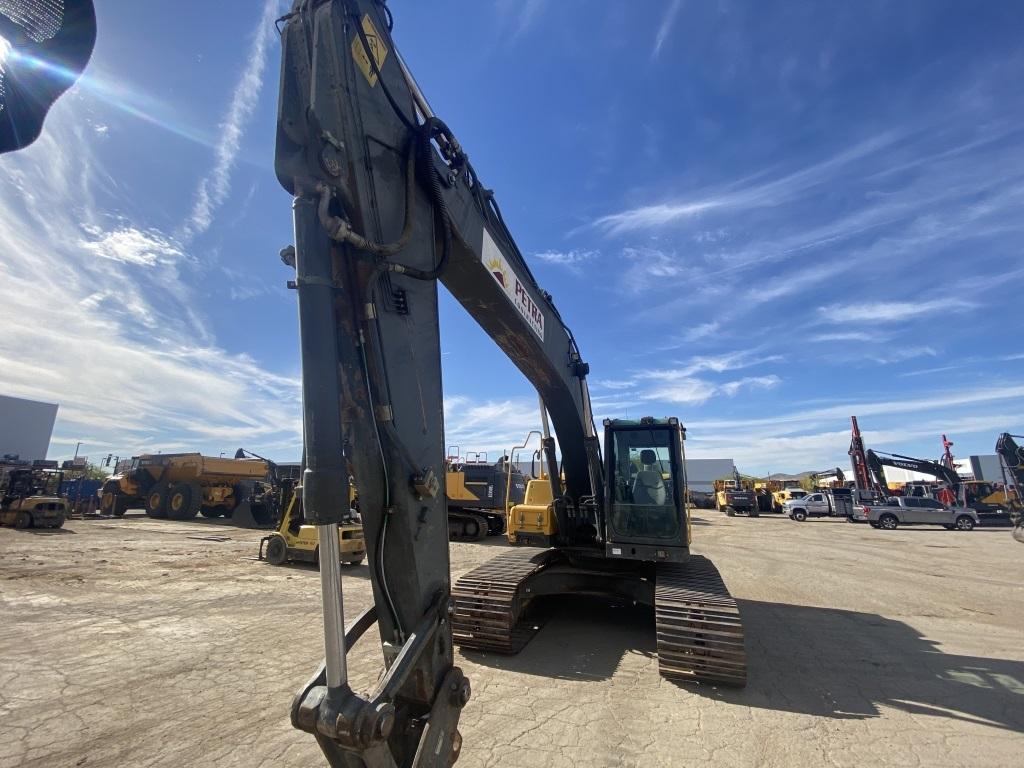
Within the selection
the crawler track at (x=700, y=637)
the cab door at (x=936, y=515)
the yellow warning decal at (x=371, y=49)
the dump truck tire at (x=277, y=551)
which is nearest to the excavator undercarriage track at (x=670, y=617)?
the crawler track at (x=700, y=637)

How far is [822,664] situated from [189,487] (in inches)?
955

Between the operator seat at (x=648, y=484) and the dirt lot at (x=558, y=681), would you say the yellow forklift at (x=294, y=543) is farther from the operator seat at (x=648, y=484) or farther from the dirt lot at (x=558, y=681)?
the operator seat at (x=648, y=484)

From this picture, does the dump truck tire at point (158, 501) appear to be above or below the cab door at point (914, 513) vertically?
above

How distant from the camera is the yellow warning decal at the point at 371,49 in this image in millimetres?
2642

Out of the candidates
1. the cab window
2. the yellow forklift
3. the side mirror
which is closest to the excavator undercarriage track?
the cab window

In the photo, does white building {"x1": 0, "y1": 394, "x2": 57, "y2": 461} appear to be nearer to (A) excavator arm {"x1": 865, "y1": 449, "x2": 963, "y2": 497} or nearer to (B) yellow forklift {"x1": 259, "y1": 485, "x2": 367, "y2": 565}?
(B) yellow forklift {"x1": 259, "y1": 485, "x2": 367, "y2": 565}

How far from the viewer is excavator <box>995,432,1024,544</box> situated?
1883cm

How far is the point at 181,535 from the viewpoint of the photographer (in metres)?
16.8

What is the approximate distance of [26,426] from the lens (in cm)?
6094

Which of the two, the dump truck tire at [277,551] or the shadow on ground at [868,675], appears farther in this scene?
the dump truck tire at [277,551]

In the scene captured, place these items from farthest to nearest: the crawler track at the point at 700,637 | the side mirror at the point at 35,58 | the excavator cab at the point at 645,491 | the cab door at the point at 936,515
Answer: the cab door at the point at 936,515, the excavator cab at the point at 645,491, the crawler track at the point at 700,637, the side mirror at the point at 35,58

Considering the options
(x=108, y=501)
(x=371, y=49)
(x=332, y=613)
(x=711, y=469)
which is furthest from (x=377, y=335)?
(x=711, y=469)

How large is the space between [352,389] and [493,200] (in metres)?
2.26

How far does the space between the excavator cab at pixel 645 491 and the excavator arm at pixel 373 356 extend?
412cm
